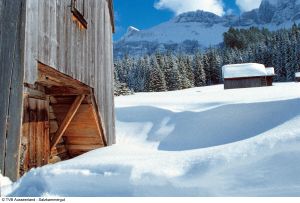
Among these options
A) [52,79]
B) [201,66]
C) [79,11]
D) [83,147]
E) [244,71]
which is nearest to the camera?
[52,79]

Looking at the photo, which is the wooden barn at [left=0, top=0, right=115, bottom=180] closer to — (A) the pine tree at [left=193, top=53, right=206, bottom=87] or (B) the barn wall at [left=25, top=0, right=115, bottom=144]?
(B) the barn wall at [left=25, top=0, right=115, bottom=144]

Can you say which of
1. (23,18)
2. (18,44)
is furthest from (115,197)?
(23,18)

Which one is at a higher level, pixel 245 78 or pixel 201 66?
pixel 201 66

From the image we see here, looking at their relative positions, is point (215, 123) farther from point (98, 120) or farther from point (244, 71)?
point (244, 71)

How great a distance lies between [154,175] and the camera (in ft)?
12.3

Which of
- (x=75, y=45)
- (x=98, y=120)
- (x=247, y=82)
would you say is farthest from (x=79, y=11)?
(x=247, y=82)

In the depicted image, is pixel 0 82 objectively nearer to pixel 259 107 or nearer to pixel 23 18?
pixel 23 18

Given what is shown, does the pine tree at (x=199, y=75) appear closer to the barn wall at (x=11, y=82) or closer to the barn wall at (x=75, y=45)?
the barn wall at (x=75, y=45)

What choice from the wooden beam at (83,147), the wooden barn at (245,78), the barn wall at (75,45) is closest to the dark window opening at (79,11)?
the barn wall at (75,45)

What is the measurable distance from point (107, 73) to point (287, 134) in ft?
19.9

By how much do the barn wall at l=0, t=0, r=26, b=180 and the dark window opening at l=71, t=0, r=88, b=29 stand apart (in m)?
2.26

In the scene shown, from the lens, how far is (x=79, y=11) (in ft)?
22.4

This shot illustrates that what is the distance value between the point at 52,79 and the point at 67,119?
1.60 meters

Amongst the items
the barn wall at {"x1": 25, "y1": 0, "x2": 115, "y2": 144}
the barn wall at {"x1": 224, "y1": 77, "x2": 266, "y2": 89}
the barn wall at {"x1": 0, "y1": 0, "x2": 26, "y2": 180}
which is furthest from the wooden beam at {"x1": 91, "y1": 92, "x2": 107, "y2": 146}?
the barn wall at {"x1": 224, "y1": 77, "x2": 266, "y2": 89}
